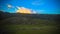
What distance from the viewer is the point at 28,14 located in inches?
77.4

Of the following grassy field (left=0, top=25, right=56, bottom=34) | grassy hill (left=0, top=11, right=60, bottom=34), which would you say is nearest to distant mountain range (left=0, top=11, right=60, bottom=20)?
grassy hill (left=0, top=11, right=60, bottom=34)

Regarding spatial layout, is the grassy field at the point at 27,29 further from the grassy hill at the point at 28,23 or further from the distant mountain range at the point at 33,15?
the distant mountain range at the point at 33,15

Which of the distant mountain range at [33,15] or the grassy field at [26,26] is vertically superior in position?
the distant mountain range at [33,15]

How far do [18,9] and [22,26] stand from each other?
29 cm

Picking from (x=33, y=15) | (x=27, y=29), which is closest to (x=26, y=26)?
(x=27, y=29)

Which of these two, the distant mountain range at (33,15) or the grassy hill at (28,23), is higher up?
the distant mountain range at (33,15)

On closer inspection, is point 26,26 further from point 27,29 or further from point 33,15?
point 33,15

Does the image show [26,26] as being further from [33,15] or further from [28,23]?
[33,15]

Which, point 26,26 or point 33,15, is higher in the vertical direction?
point 33,15

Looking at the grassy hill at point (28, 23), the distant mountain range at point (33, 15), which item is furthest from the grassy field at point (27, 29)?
the distant mountain range at point (33, 15)

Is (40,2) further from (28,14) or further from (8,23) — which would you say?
(8,23)

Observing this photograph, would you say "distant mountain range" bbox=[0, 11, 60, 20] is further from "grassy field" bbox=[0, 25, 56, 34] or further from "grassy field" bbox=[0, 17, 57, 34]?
"grassy field" bbox=[0, 25, 56, 34]

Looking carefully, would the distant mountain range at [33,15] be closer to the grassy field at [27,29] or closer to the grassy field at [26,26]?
the grassy field at [26,26]

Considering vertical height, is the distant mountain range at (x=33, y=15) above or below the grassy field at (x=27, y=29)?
above
